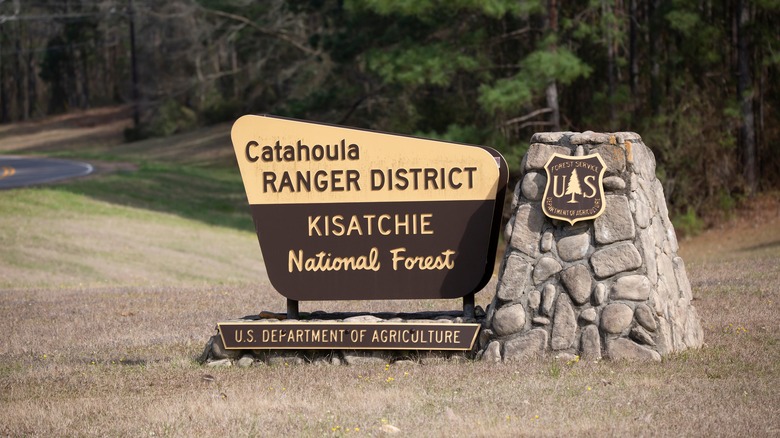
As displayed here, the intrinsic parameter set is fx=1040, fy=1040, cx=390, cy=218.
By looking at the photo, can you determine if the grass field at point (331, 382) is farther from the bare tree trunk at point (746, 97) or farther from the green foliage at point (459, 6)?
the green foliage at point (459, 6)

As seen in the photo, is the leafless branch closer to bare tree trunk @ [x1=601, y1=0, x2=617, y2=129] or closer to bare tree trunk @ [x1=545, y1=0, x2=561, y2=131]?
bare tree trunk @ [x1=601, y1=0, x2=617, y2=129]

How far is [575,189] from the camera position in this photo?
8.21 meters

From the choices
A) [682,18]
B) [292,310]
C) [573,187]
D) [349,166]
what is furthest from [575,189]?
[682,18]

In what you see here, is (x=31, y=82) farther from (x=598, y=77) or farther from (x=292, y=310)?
(x=292, y=310)

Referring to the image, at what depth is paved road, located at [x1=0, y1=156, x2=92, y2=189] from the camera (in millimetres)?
31969

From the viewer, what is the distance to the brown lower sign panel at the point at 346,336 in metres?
8.58

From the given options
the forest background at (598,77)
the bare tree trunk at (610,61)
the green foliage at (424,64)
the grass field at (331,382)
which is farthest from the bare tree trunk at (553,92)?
the grass field at (331,382)

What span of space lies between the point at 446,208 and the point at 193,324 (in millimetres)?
3825

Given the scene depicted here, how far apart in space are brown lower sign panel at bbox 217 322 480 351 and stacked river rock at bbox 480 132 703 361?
28 centimetres

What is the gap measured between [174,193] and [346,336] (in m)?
26.3

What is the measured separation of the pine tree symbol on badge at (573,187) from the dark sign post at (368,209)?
2.53 ft

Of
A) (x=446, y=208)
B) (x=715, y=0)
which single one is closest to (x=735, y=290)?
(x=446, y=208)

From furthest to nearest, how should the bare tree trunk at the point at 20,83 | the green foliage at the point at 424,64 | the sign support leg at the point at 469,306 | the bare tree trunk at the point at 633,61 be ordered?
the bare tree trunk at the point at 20,83 < the bare tree trunk at the point at 633,61 < the green foliage at the point at 424,64 < the sign support leg at the point at 469,306

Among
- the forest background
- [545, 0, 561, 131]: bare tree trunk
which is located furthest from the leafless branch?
[545, 0, 561, 131]: bare tree trunk
